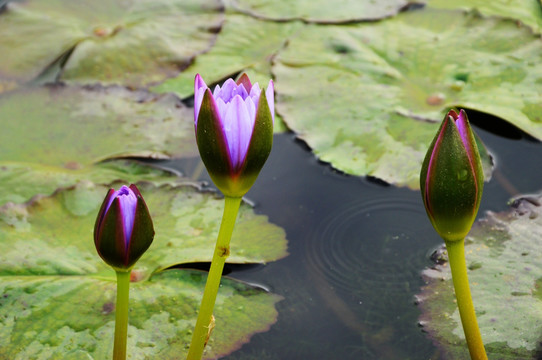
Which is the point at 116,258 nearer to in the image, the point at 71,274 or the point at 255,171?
the point at 255,171

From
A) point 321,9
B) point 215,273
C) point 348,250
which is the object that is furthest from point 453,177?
point 321,9

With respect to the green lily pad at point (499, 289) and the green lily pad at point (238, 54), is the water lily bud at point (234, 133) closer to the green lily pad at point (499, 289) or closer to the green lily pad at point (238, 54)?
the green lily pad at point (499, 289)

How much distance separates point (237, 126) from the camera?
3.71ft

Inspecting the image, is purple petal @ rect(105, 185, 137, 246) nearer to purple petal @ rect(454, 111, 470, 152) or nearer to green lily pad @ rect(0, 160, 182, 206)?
purple petal @ rect(454, 111, 470, 152)

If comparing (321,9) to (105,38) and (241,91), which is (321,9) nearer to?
(105,38)

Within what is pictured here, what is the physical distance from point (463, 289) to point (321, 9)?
7.26 feet

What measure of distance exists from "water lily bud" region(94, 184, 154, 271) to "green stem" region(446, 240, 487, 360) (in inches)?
24.0

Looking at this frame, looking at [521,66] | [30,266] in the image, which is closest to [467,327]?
[30,266]

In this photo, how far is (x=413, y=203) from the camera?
211 centimetres

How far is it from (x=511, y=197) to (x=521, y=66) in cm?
68

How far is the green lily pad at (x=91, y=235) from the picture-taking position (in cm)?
178

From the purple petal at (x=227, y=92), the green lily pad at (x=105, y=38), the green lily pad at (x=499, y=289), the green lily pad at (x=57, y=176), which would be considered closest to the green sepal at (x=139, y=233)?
the purple petal at (x=227, y=92)

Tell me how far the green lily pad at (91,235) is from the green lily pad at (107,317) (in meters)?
0.06

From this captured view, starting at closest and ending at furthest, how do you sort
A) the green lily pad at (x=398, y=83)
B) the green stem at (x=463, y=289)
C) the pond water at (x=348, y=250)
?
the green stem at (x=463, y=289)
the pond water at (x=348, y=250)
the green lily pad at (x=398, y=83)
